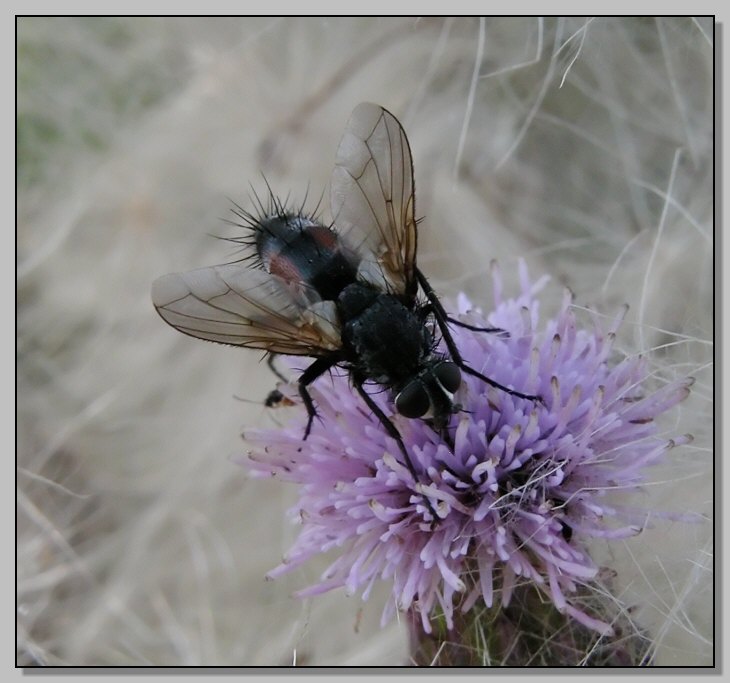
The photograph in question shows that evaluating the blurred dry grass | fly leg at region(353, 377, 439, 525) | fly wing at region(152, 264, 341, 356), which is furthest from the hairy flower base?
the blurred dry grass

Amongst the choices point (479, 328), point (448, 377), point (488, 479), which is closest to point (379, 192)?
point (479, 328)

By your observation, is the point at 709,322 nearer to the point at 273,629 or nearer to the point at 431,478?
the point at 431,478

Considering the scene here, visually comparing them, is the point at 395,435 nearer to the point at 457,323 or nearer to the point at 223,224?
the point at 457,323

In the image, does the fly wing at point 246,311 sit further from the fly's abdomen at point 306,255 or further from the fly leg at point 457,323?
the fly leg at point 457,323

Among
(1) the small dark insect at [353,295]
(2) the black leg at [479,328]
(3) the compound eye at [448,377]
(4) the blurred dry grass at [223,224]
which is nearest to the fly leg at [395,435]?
(1) the small dark insect at [353,295]

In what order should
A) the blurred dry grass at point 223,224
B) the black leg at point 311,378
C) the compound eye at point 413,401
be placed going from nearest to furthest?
1. the compound eye at point 413,401
2. the black leg at point 311,378
3. the blurred dry grass at point 223,224

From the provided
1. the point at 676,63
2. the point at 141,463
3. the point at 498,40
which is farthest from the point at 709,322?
the point at 141,463
